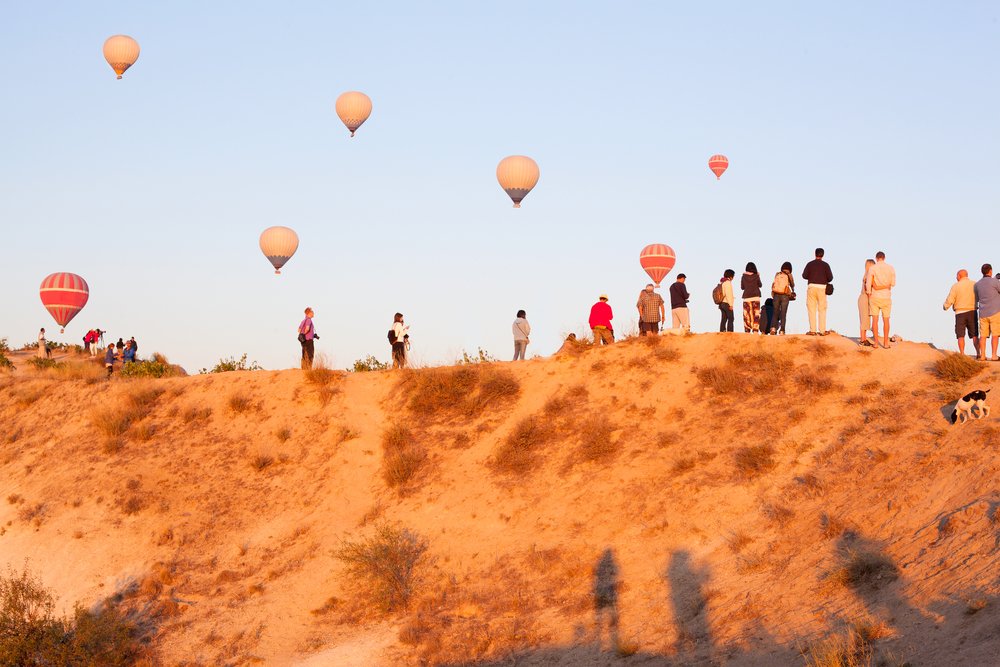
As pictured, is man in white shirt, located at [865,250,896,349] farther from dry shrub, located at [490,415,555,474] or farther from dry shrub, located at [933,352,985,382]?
dry shrub, located at [490,415,555,474]

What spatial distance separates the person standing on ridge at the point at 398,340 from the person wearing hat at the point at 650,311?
6785mm

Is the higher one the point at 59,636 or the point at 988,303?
the point at 988,303

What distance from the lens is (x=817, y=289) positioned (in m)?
23.8

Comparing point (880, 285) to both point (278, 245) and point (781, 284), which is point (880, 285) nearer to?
point (781, 284)

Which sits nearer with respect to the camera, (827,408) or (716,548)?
(716,548)

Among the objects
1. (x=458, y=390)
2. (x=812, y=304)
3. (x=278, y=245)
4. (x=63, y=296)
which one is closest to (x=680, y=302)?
(x=812, y=304)

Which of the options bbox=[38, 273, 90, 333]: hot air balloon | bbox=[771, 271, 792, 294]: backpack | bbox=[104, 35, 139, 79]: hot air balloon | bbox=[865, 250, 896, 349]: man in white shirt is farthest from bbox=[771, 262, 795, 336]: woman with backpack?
bbox=[104, 35, 139, 79]: hot air balloon

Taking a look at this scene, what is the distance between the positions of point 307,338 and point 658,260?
11.6m

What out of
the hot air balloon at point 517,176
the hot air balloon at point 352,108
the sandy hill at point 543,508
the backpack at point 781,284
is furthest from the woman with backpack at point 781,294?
the hot air balloon at point 352,108

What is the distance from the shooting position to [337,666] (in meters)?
Result: 18.2

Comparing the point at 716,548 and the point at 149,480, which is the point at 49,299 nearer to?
the point at 149,480

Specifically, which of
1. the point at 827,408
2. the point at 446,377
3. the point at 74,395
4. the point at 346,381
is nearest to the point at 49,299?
the point at 74,395

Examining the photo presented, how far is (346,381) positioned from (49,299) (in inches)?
785

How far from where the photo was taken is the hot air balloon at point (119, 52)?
1800 inches
